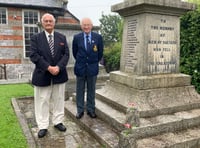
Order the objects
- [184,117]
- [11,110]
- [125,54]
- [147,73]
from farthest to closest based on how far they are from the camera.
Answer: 1. [11,110]
2. [125,54]
3. [147,73]
4. [184,117]

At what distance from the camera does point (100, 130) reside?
424cm

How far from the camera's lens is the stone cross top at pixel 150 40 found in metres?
4.62

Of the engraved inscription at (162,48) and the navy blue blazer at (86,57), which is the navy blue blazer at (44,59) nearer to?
the navy blue blazer at (86,57)

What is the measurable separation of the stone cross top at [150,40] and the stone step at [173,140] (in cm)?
105

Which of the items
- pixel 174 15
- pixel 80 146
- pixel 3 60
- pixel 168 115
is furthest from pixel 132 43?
pixel 3 60

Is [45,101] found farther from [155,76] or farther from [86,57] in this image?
[155,76]

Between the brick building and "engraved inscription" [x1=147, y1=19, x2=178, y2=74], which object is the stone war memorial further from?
the brick building

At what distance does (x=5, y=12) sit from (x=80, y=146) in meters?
15.7

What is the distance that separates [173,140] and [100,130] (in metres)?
1.25

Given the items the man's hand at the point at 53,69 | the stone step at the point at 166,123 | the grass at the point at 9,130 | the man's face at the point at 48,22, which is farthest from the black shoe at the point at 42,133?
the man's face at the point at 48,22

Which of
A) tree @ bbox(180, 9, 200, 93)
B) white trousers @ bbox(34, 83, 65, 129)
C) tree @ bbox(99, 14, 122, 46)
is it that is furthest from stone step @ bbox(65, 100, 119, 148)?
tree @ bbox(99, 14, 122, 46)

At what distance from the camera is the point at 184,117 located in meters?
4.29

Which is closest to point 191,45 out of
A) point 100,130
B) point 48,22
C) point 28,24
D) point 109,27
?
point 100,130

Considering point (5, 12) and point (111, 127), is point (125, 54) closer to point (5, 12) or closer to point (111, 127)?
point (111, 127)
